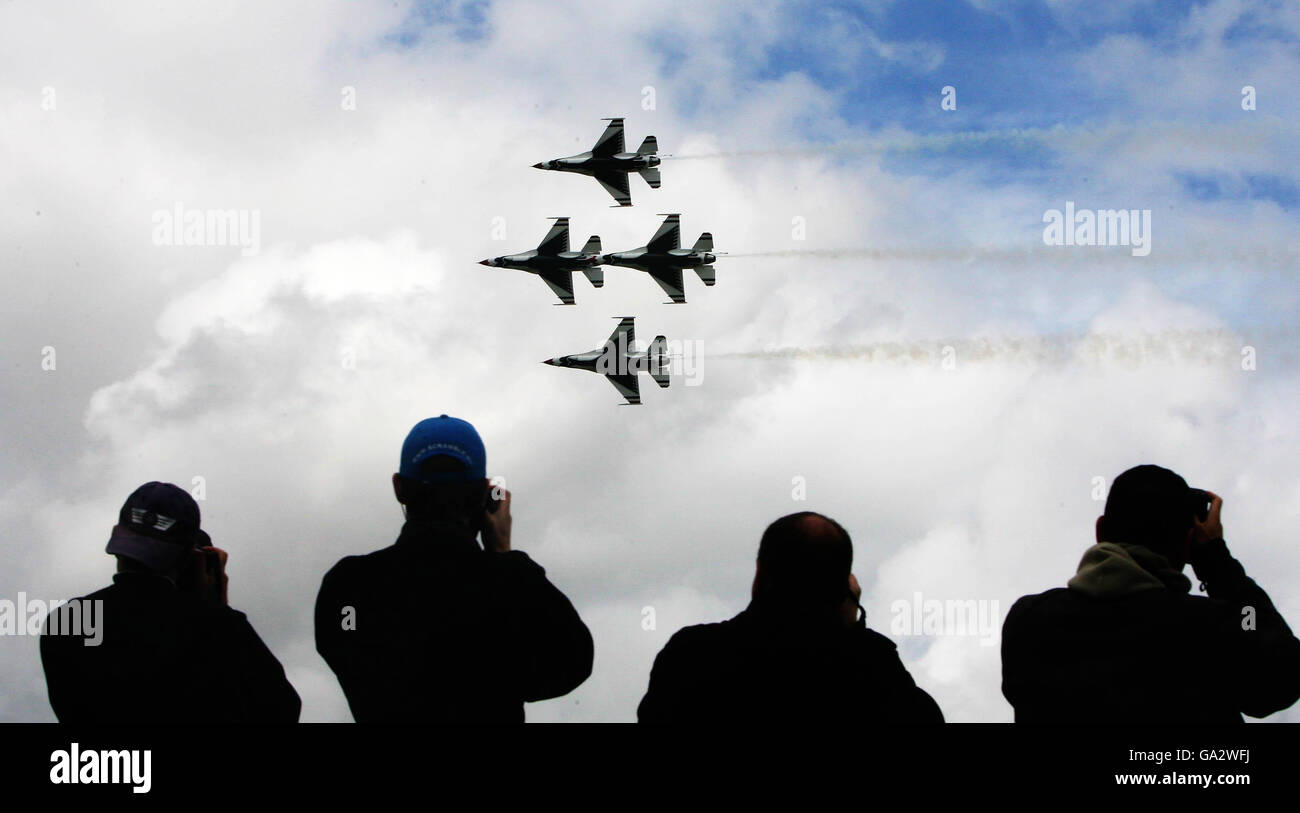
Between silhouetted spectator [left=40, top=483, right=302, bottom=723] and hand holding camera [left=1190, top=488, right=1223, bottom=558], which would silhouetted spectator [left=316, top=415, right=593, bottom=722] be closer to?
silhouetted spectator [left=40, top=483, right=302, bottom=723]

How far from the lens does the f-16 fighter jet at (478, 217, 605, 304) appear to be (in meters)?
67.5

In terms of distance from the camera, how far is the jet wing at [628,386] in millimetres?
69062

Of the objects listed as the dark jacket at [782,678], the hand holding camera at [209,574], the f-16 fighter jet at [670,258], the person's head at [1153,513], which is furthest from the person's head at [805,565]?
the f-16 fighter jet at [670,258]

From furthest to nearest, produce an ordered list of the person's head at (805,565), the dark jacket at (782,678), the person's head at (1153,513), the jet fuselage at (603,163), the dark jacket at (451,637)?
the jet fuselage at (603,163) → the person's head at (1153,513) → the dark jacket at (451,637) → the person's head at (805,565) → the dark jacket at (782,678)

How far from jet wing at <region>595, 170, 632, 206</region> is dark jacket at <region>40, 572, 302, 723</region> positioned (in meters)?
56.7

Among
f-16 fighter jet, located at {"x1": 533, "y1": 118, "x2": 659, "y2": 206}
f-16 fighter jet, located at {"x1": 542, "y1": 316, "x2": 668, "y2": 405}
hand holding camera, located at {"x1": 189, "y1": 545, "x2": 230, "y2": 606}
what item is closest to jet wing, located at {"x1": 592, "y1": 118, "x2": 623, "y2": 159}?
f-16 fighter jet, located at {"x1": 533, "y1": 118, "x2": 659, "y2": 206}

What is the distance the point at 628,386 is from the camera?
227 feet

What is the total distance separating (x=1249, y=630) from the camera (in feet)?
31.9

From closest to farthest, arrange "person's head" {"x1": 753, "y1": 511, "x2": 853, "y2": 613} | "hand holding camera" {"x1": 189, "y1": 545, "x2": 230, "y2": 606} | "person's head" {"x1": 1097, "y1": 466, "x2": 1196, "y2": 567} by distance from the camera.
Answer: "person's head" {"x1": 753, "y1": 511, "x2": 853, "y2": 613}
"person's head" {"x1": 1097, "y1": 466, "x2": 1196, "y2": 567}
"hand holding camera" {"x1": 189, "y1": 545, "x2": 230, "y2": 606}

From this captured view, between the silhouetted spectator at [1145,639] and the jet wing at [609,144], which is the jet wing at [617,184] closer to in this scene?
the jet wing at [609,144]

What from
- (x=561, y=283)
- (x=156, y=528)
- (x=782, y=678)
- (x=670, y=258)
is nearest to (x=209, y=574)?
(x=156, y=528)
